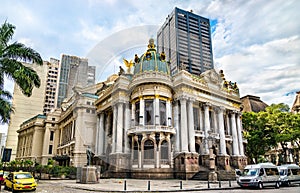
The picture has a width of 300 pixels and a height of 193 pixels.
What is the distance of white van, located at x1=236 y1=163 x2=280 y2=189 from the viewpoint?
2191cm

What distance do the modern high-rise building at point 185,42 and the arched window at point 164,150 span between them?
538 inches

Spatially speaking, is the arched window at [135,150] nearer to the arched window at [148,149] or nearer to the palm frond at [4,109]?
the arched window at [148,149]

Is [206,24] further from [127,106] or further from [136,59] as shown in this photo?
[127,106]

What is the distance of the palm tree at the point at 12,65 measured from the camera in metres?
21.7

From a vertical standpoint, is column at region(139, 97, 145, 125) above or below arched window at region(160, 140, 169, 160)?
above

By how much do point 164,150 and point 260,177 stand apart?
53.4 ft

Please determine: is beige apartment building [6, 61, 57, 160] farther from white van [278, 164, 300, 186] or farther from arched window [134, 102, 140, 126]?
white van [278, 164, 300, 186]

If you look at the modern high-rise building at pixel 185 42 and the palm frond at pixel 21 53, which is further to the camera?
the modern high-rise building at pixel 185 42

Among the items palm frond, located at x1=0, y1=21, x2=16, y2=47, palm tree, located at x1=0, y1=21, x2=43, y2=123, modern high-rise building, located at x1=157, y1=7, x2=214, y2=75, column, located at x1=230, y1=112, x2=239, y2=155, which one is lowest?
column, located at x1=230, y1=112, x2=239, y2=155

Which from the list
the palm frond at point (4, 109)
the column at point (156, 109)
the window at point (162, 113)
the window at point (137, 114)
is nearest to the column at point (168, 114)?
the window at point (162, 113)

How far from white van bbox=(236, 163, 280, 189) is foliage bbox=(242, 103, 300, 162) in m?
19.4

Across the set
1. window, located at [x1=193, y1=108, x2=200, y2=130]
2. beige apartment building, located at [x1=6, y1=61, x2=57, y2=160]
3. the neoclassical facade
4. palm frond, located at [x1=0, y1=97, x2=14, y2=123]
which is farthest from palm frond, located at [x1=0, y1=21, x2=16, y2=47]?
beige apartment building, located at [x1=6, y1=61, x2=57, y2=160]

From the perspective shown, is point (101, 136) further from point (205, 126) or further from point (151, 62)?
point (205, 126)

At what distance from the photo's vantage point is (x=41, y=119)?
2790 inches
